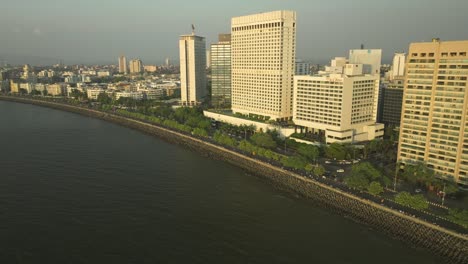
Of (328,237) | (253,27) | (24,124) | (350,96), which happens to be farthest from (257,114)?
(24,124)

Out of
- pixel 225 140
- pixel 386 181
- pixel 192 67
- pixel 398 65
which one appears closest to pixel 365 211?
pixel 386 181

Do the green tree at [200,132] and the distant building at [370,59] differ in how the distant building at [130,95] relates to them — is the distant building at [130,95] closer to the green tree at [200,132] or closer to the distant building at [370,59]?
the green tree at [200,132]

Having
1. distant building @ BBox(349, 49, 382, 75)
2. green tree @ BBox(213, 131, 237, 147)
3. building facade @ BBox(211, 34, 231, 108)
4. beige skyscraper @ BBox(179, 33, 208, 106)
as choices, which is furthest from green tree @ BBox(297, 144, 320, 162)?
beige skyscraper @ BBox(179, 33, 208, 106)

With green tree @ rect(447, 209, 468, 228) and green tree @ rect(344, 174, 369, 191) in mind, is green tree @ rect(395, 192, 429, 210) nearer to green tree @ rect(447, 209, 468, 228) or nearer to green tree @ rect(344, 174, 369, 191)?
green tree @ rect(447, 209, 468, 228)

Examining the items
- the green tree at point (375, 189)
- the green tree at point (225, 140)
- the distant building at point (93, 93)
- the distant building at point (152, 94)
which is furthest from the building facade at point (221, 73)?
the green tree at point (375, 189)

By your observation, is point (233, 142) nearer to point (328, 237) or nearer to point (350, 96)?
point (350, 96)

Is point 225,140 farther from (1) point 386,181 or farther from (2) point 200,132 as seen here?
(1) point 386,181
